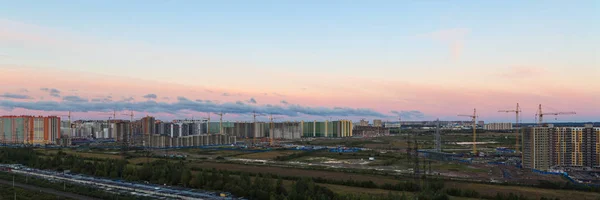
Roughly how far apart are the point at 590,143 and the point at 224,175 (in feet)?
86.3

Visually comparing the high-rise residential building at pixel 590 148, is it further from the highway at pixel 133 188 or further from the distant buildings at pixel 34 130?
the distant buildings at pixel 34 130

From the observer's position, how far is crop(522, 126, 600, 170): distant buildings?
2939 cm

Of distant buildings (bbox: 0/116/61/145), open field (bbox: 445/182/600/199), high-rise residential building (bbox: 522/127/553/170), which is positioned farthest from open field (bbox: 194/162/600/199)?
distant buildings (bbox: 0/116/61/145)

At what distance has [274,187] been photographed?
59.8ft

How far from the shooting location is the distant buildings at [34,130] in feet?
187

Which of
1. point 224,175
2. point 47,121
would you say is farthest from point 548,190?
point 47,121

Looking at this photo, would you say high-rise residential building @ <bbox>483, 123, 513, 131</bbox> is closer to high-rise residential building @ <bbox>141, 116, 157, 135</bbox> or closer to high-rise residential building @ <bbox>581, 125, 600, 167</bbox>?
high-rise residential building @ <bbox>581, 125, 600, 167</bbox>

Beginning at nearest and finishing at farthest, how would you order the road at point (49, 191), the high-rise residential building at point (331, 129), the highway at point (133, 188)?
1. the highway at point (133, 188)
2. the road at point (49, 191)
3. the high-rise residential building at point (331, 129)

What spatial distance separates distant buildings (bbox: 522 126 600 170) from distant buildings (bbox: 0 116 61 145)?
2223 inches

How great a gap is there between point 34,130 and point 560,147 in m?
60.9

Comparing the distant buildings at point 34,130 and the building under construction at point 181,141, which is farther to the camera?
the distant buildings at point 34,130

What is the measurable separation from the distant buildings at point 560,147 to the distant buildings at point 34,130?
185ft

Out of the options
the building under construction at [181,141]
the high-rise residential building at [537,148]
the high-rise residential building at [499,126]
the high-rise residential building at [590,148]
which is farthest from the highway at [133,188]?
the high-rise residential building at [499,126]

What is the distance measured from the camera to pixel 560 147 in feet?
99.2
